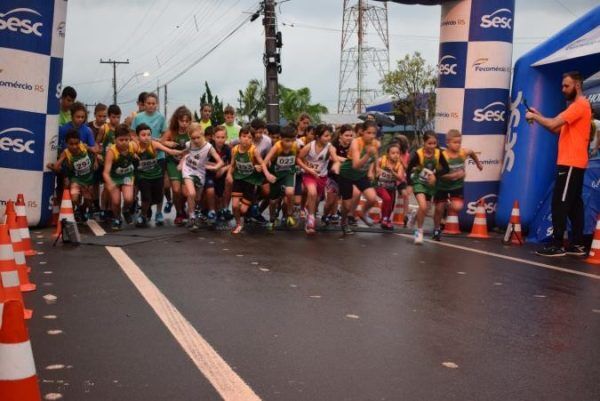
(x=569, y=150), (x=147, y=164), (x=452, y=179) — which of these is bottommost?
(x=147, y=164)

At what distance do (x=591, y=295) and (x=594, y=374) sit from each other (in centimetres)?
252

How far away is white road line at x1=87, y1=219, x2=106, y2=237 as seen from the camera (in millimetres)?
10141

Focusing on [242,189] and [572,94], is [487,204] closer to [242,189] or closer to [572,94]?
[572,94]

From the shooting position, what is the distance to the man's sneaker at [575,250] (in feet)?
30.1

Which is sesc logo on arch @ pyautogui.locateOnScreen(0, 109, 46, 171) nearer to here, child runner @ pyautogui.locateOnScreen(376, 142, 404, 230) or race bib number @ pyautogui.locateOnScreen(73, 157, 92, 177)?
race bib number @ pyautogui.locateOnScreen(73, 157, 92, 177)

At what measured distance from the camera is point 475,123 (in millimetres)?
11609

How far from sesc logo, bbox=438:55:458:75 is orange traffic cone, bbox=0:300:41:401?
9.92 metres

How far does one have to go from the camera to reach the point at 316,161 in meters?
11.3

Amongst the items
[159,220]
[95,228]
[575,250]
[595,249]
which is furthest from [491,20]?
[95,228]

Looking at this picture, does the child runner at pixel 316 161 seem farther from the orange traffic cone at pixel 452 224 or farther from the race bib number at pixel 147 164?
the race bib number at pixel 147 164

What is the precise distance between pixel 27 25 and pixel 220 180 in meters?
3.70

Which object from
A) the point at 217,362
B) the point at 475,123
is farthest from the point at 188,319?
the point at 475,123

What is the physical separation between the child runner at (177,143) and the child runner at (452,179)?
13.4 feet

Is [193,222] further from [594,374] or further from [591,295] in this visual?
[594,374]
